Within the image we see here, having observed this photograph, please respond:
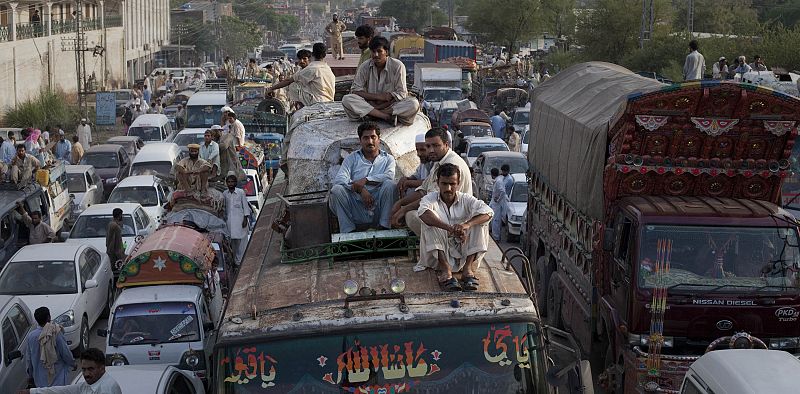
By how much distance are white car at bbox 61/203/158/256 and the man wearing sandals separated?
10.6 meters

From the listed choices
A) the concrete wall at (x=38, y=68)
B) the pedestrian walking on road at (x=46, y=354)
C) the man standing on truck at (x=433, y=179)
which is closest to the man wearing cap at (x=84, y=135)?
the concrete wall at (x=38, y=68)

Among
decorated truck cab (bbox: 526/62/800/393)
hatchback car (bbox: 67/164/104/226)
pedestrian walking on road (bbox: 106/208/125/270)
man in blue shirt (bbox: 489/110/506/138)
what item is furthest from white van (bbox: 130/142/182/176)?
decorated truck cab (bbox: 526/62/800/393)

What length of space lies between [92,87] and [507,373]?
1968 inches

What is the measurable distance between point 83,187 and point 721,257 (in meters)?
16.1

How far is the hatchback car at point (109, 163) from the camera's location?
25.7m

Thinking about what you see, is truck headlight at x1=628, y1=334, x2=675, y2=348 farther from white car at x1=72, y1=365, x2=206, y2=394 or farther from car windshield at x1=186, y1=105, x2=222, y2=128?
car windshield at x1=186, y1=105, x2=222, y2=128

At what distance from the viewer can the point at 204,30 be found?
97.4 metres

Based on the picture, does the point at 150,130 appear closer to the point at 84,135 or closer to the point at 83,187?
the point at 84,135

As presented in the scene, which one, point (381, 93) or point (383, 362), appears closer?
point (383, 362)

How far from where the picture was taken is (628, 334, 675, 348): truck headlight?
33.1 ft

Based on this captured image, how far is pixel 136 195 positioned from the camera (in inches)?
832

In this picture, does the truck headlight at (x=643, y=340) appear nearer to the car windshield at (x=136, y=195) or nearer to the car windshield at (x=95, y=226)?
the car windshield at (x=95, y=226)

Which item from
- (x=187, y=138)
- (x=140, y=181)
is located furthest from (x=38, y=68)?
(x=140, y=181)

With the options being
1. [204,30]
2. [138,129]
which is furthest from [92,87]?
[204,30]
